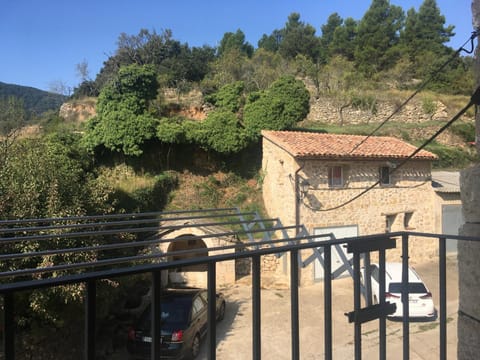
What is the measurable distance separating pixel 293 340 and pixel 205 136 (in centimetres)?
1314

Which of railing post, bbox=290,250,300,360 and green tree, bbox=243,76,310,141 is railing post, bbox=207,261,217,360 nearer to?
railing post, bbox=290,250,300,360

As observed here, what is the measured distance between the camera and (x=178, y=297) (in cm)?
679

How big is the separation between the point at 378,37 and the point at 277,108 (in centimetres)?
1970

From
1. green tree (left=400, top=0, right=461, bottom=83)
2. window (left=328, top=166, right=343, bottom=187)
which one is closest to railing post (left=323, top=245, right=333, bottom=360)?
window (left=328, top=166, right=343, bottom=187)

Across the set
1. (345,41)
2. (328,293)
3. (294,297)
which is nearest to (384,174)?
(328,293)

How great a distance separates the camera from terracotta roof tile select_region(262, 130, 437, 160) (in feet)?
36.7

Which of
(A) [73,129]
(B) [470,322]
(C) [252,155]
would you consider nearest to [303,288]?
(C) [252,155]

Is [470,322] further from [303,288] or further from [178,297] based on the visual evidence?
[303,288]

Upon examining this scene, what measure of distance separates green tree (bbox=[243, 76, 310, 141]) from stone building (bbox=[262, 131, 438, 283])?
1793 mm

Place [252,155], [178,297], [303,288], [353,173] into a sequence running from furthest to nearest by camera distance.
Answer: [252,155] → [353,173] → [303,288] → [178,297]

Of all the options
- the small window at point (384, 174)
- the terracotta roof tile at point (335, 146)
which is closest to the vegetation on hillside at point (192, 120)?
the terracotta roof tile at point (335, 146)

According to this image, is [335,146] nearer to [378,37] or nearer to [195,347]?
[195,347]

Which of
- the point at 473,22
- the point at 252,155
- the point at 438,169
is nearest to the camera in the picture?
the point at 473,22

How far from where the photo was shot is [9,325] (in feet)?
2.90
